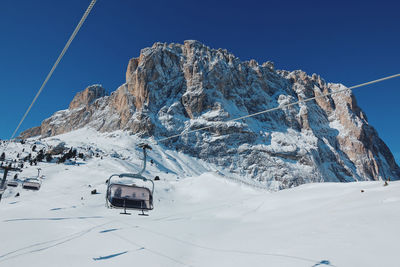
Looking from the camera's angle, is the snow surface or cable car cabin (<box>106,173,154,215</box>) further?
cable car cabin (<box>106,173,154,215</box>)

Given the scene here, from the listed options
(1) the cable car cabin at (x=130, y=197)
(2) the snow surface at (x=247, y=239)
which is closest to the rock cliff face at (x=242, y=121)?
(2) the snow surface at (x=247, y=239)

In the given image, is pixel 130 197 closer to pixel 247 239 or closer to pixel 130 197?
pixel 130 197

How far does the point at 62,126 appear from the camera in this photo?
160 metres

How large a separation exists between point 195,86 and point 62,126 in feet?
311

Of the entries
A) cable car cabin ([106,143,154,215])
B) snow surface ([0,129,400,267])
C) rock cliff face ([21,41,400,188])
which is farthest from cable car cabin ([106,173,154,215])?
rock cliff face ([21,41,400,188])

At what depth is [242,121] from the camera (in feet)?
→ 385

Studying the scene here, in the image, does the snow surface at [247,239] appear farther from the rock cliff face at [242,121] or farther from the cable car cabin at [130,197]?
the rock cliff face at [242,121]

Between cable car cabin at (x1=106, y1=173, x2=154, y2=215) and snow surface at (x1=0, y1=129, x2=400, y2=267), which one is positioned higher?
cable car cabin at (x1=106, y1=173, x2=154, y2=215)

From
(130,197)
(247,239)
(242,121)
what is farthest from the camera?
(242,121)

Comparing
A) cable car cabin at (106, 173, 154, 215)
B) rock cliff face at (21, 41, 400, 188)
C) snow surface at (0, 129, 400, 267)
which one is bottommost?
snow surface at (0, 129, 400, 267)

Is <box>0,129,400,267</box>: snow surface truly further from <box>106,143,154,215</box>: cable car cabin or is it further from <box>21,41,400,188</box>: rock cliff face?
<box>21,41,400,188</box>: rock cliff face

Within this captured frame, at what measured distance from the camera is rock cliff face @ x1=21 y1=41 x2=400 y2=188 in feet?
351

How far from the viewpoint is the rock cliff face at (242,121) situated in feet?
351

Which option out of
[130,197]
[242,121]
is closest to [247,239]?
[130,197]
